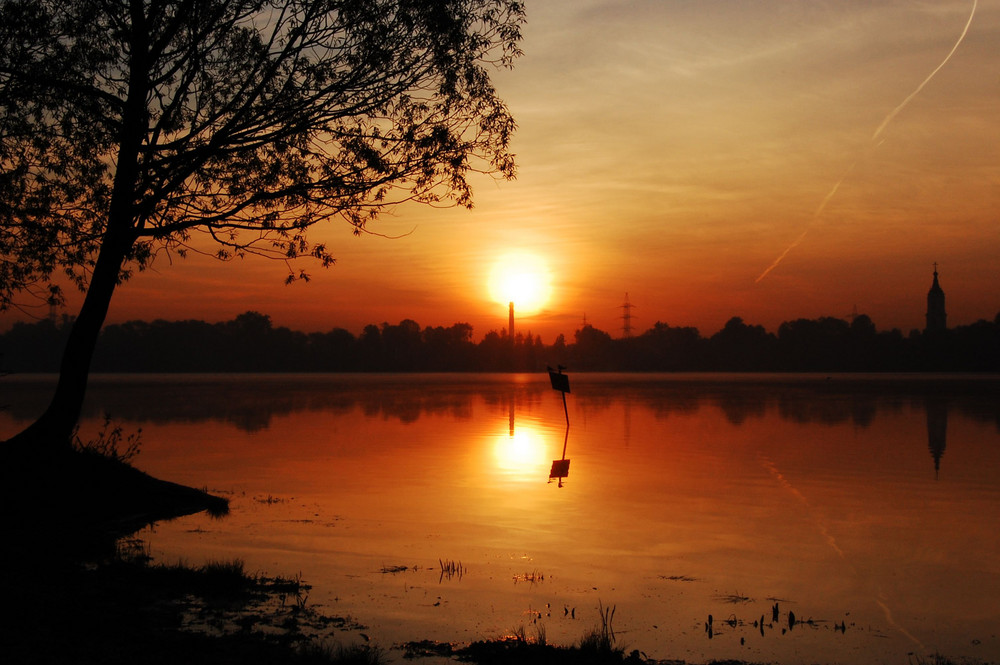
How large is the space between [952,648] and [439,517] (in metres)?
10.2

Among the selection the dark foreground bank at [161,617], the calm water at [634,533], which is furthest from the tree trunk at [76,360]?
the calm water at [634,533]

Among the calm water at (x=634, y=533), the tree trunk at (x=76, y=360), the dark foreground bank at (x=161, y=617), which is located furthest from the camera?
the tree trunk at (x=76, y=360)

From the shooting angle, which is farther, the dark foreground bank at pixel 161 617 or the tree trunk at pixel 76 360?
the tree trunk at pixel 76 360

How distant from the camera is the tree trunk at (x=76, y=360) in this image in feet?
53.0

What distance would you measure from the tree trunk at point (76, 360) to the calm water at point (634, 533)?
2765 millimetres

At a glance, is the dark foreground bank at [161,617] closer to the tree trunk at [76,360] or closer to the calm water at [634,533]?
the calm water at [634,533]

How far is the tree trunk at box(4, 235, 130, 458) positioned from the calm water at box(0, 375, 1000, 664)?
9.07 feet

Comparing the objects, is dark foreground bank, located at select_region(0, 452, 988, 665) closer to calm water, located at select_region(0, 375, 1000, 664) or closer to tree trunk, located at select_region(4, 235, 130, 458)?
calm water, located at select_region(0, 375, 1000, 664)

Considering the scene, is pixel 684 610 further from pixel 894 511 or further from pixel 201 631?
pixel 894 511

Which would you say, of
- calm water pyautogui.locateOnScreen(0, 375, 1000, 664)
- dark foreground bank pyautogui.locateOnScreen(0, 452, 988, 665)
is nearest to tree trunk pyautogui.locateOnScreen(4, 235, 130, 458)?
dark foreground bank pyautogui.locateOnScreen(0, 452, 988, 665)

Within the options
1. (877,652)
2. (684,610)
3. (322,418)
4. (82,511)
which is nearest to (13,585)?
(82,511)

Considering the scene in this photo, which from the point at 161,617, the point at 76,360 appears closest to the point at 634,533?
the point at 161,617

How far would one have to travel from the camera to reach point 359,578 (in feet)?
40.9

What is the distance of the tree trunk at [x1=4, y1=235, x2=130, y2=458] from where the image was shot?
16.2 meters
